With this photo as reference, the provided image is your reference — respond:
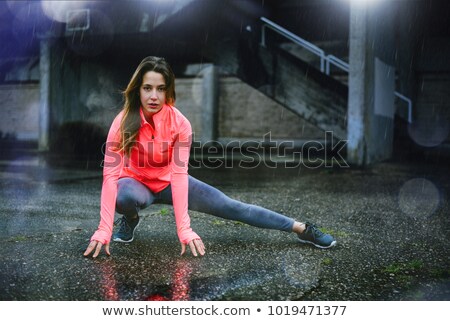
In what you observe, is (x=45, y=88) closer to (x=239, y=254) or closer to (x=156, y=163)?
(x=156, y=163)

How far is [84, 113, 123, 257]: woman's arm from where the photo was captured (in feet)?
8.70

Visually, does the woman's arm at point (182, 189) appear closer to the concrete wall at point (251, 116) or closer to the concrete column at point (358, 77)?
the concrete column at point (358, 77)

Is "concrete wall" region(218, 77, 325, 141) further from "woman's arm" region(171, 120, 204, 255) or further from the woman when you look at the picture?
"woman's arm" region(171, 120, 204, 255)

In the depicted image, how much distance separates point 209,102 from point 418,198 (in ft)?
33.5

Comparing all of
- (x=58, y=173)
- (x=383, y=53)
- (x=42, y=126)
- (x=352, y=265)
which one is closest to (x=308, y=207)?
(x=352, y=265)

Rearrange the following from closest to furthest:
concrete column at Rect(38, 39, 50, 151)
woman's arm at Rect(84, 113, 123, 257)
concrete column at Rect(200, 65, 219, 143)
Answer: woman's arm at Rect(84, 113, 123, 257)
concrete column at Rect(38, 39, 50, 151)
concrete column at Rect(200, 65, 219, 143)

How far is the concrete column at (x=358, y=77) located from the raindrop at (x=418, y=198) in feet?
5.30

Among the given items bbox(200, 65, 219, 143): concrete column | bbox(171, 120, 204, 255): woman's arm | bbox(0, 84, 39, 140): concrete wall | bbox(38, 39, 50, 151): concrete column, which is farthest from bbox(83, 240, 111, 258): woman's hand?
bbox(0, 84, 39, 140): concrete wall

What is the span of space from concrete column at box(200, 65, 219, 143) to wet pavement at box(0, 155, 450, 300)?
31.6 feet

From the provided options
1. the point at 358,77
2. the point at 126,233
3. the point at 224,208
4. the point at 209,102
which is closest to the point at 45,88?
the point at 209,102

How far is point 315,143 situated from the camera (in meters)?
13.9

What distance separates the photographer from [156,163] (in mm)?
2965
